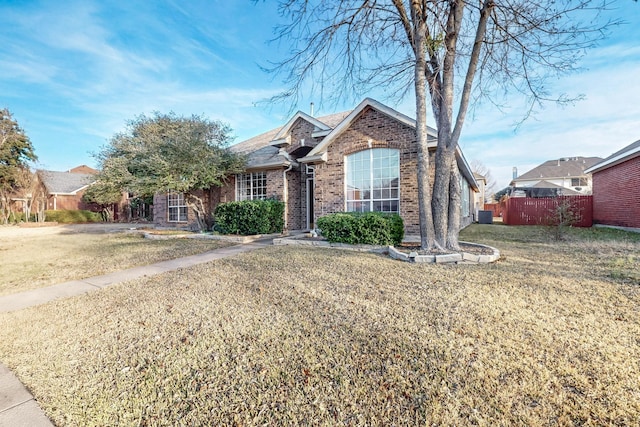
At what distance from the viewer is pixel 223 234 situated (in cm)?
1174

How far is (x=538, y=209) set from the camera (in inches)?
699

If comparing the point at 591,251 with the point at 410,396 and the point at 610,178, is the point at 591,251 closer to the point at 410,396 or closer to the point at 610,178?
the point at 410,396

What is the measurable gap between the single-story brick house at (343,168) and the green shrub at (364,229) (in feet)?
5.51

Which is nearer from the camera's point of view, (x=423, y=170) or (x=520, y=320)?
(x=520, y=320)

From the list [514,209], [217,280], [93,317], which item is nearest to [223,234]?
[217,280]

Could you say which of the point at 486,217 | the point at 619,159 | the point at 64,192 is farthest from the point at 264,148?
the point at 64,192

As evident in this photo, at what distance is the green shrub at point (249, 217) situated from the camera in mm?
11094

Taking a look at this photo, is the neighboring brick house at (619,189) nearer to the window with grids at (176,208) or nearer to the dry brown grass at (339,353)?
the dry brown grass at (339,353)

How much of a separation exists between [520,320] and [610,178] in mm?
16545

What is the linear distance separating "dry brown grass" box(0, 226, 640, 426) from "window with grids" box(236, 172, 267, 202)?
8.79 m

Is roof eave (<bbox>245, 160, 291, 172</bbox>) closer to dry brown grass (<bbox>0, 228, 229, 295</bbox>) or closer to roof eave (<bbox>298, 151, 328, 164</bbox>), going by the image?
roof eave (<bbox>298, 151, 328, 164</bbox>)

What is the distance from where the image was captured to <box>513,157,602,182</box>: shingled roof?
4000 cm

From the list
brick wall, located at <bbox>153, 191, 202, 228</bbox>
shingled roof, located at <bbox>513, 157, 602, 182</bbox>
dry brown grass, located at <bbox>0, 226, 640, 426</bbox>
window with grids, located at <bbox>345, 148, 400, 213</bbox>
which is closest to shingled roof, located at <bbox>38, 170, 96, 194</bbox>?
brick wall, located at <bbox>153, 191, 202, 228</bbox>

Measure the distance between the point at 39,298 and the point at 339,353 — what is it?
5.11 metres
